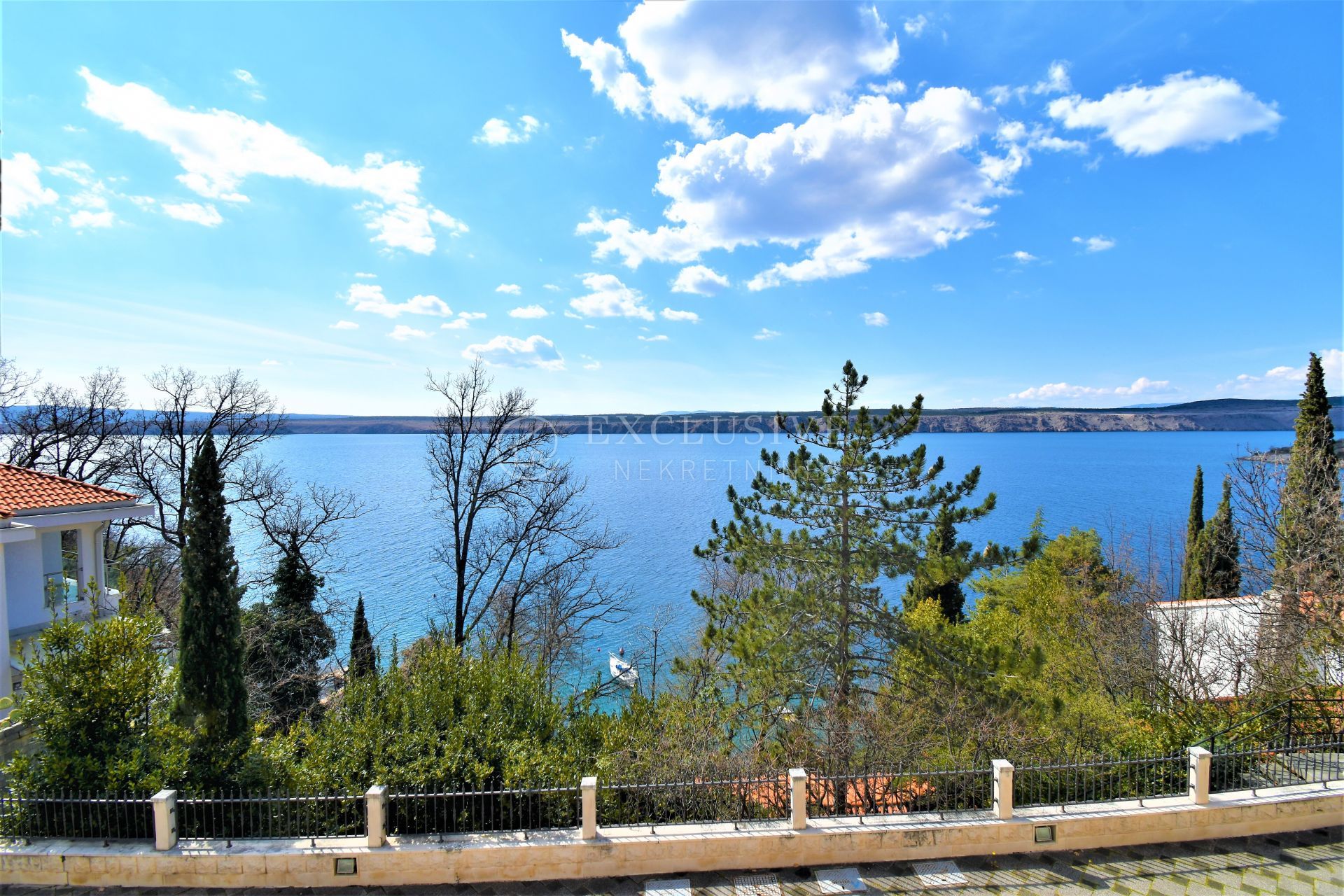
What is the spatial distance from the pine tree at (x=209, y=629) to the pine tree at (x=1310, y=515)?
18154 mm

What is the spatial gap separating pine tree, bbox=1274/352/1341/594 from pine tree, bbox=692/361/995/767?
6281mm

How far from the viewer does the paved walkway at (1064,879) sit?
681 centimetres

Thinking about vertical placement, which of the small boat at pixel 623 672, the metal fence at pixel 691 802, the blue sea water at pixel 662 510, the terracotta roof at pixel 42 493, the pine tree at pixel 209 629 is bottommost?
the small boat at pixel 623 672

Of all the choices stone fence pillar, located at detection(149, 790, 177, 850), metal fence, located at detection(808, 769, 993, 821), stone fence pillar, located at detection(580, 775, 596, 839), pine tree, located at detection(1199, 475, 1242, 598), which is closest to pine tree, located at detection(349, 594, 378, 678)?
stone fence pillar, located at detection(149, 790, 177, 850)

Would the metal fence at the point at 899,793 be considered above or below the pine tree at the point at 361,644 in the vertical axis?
above

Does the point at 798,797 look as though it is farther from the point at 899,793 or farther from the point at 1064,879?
the point at 1064,879

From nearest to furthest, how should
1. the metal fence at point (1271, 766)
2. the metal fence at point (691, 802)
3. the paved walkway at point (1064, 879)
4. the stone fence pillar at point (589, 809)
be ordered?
the paved walkway at point (1064, 879), the stone fence pillar at point (589, 809), the metal fence at point (691, 802), the metal fence at point (1271, 766)

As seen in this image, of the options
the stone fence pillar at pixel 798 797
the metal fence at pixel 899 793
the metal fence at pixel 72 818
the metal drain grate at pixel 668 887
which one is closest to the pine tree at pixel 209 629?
the metal fence at pixel 72 818

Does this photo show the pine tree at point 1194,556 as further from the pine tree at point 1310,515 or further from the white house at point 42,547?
the white house at point 42,547

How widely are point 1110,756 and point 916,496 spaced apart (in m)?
5.56

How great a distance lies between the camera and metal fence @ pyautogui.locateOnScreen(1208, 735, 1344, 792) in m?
8.14

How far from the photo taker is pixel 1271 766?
8539mm

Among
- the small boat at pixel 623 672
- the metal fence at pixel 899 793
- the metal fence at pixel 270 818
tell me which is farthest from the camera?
the small boat at pixel 623 672

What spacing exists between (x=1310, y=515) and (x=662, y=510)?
5096 centimetres
